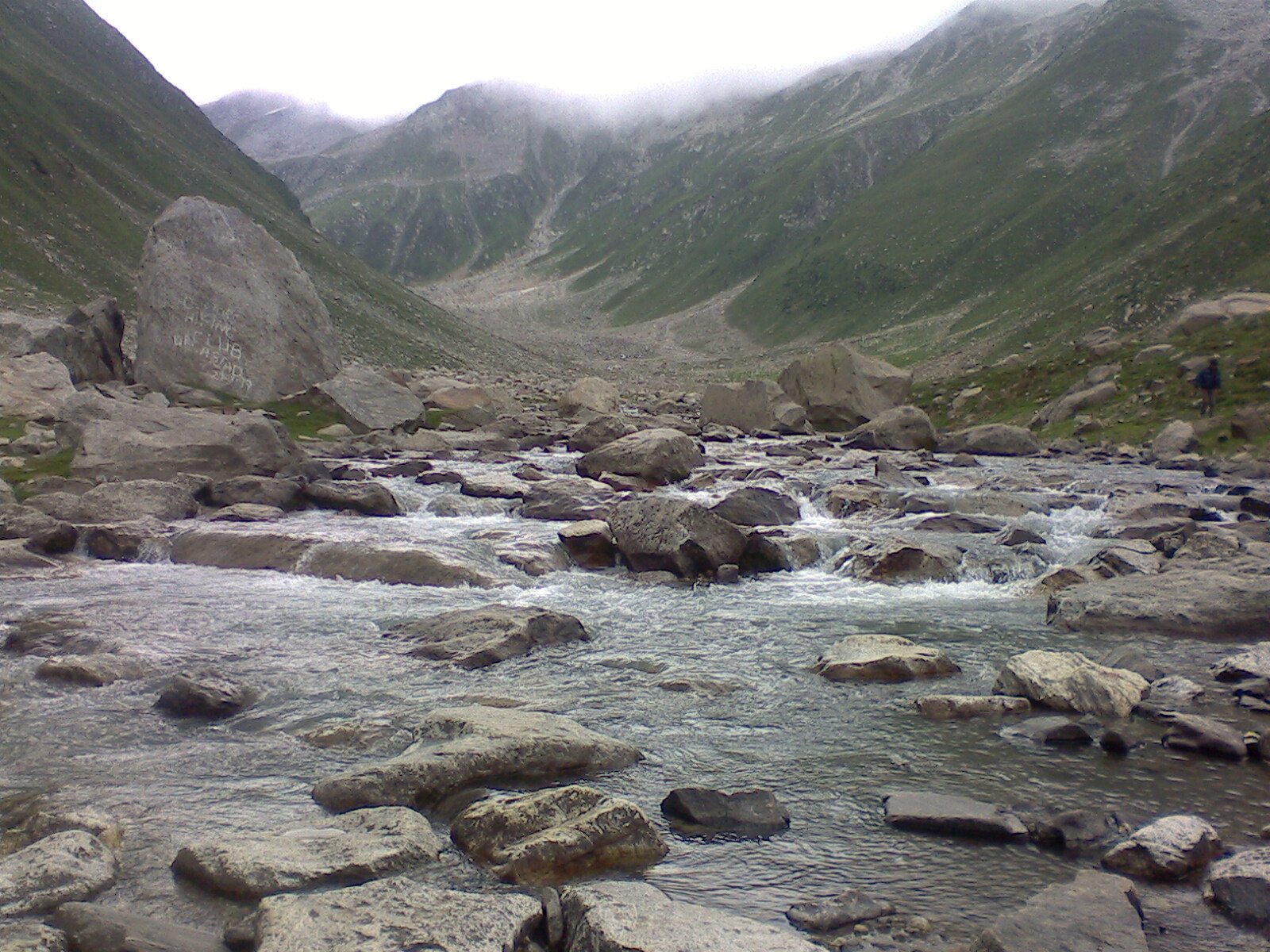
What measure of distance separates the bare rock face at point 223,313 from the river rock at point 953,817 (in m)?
45.4

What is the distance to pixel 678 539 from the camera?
22.6 m

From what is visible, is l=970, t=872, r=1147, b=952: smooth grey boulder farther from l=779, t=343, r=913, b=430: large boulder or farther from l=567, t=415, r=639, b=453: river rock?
l=779, t=343, r=913, b=430: large boulder

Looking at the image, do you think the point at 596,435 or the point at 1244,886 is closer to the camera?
the point at 1244,886

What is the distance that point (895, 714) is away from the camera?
503 inches

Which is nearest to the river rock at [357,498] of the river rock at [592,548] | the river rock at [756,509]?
the river rock at [592,548]

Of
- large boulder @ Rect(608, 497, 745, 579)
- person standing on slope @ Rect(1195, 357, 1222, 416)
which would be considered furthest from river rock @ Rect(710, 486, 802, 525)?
person standing on slope @ Rect(1195, 357, 1222, 416)

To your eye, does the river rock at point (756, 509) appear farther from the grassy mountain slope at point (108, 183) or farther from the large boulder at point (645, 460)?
the grassy mountain slope at point (108, 183)

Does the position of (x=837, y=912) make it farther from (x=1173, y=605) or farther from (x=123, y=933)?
(x=1173, y=605)

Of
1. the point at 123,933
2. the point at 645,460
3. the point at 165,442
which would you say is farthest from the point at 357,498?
the point at 123,933

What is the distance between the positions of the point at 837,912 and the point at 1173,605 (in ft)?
40.3

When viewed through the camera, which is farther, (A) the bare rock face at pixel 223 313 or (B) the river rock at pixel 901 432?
(B) the river rock at pixel 901 432

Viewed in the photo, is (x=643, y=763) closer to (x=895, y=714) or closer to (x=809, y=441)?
(x=895, y=714)

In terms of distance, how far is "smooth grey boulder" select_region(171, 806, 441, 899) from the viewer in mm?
7980

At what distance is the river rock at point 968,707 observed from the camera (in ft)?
41.4
